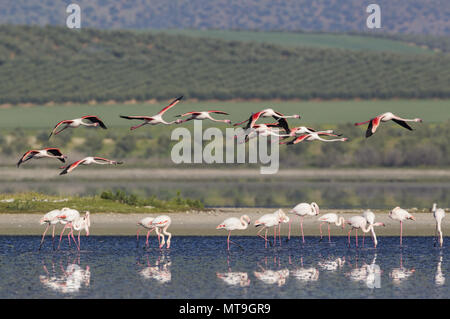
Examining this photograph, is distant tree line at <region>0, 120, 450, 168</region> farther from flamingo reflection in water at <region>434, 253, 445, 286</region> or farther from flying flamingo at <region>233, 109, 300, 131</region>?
flamingo reflection in water at <region>434, 253, 445, 286</region>

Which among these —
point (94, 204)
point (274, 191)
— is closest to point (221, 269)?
point (94, 204)

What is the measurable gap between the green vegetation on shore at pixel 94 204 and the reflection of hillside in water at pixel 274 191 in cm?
517

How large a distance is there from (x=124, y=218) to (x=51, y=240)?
12.7 feet

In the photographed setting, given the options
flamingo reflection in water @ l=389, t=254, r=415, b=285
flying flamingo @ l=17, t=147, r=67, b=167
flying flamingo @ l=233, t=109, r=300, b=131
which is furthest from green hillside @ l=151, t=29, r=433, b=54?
flamingo reflection in water @ l=389, t=254, r=415, b=285

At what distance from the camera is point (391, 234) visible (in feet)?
112

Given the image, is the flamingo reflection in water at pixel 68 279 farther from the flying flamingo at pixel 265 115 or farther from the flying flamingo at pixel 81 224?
the flying flamingo at pixel 265 115

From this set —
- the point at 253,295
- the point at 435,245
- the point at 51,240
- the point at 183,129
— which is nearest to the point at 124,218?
the point at 51,240

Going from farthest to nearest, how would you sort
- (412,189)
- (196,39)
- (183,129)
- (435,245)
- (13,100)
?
(196,39) < (13,100) < (183,129) < (412,189) < (435,245)

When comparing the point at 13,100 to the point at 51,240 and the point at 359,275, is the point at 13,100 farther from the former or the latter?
the point at 359,275

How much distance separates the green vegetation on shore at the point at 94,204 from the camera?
122 ft

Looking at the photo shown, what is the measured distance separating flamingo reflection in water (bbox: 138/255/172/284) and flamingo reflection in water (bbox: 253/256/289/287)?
7.57ft

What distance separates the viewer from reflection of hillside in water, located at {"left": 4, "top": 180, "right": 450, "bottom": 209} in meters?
45.6

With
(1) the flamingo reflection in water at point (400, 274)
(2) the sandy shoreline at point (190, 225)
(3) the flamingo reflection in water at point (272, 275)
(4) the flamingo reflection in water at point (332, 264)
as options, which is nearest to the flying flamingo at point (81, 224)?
(2) the sandy shoreline at point (190, 225)

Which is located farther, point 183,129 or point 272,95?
point 272,95
